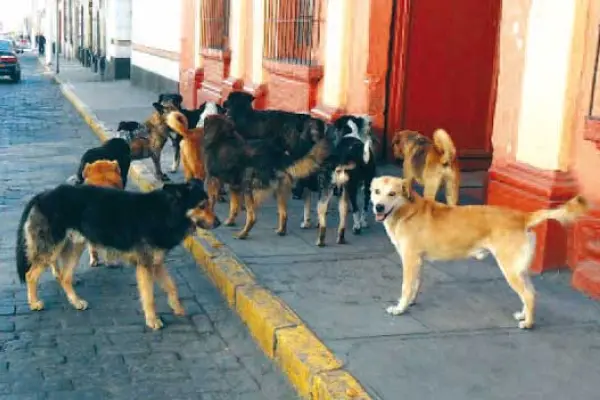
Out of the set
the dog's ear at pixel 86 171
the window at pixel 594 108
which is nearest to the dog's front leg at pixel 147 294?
the dog's ear at pixel 86 171

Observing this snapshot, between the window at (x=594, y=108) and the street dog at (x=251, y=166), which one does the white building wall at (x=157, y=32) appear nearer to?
the street dog at (x=251, y=166)

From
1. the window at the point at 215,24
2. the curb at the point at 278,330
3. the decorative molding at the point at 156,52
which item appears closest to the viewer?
the curb at the point at 278,330

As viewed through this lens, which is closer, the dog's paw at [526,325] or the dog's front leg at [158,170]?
the dog's paw at [526,325]

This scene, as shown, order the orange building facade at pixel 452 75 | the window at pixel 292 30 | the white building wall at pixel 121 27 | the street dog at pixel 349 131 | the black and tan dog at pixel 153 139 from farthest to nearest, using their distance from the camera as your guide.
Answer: the white building wall at pixel 121 27, the window at pixel 292 30, the black and tan dog at pixel 153 139, the street dog at pixel 349 131, the orange building facade at pixel 452 75

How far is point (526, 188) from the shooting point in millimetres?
6773

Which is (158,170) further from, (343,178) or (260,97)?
(343,178)

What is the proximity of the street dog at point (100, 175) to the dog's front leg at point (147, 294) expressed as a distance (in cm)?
152

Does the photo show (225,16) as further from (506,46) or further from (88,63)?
(88,63)

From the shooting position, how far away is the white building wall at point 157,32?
23.3 metres

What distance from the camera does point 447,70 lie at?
10625mm

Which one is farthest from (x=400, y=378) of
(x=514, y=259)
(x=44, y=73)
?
(x=44, y=73)

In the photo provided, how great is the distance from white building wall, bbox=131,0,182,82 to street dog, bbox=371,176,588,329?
55.6 ft

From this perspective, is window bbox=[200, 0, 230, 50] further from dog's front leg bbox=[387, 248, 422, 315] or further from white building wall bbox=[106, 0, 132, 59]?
white building wall bbox=[106, 0, 132, 59]

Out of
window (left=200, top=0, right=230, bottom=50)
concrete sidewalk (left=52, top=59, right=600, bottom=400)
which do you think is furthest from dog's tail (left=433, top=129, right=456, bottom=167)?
window (left=200, top=0, right=230, bottom=50)
